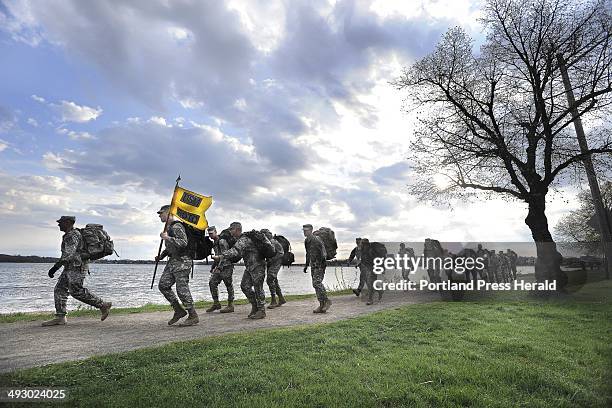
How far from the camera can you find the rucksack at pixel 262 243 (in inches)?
416

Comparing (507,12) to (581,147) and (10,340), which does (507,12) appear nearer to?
(581,147)

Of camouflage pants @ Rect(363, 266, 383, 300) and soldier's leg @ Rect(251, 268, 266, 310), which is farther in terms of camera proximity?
camouflage pants @ Rect(363, 266, 383, 300)

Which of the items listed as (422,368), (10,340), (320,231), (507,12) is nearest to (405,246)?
(320,231)

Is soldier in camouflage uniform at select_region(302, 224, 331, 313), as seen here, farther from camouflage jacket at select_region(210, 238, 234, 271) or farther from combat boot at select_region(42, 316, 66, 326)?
combat boot at select_region(42, 316, 66, 326)

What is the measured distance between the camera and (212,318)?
10492 mm

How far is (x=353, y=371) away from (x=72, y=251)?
23.4 ft

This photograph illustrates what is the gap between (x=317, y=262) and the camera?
38.7 ft

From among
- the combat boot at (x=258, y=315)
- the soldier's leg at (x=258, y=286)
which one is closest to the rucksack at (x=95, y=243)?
the soldier's leg at (x=258, y=286)

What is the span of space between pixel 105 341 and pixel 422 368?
17.8 ft

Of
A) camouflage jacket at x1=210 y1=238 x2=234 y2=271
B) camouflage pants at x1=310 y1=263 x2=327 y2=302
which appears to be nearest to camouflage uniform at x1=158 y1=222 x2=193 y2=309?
camouflage jacket at x1=210 y1=238 x2=234 y2=271

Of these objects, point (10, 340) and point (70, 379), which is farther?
point (10, 340)

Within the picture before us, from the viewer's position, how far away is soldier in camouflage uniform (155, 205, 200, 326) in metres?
9.20

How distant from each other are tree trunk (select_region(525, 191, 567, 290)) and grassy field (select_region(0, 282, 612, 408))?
373 inches

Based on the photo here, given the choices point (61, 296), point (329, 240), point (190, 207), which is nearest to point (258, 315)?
point (190, 207)
